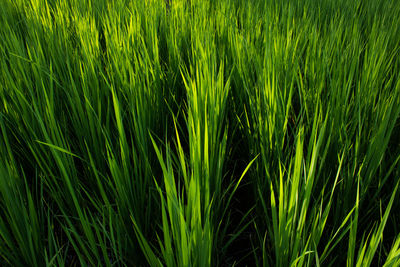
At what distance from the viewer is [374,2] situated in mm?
1647

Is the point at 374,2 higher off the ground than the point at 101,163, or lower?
higher

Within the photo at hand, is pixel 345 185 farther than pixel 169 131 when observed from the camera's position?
No

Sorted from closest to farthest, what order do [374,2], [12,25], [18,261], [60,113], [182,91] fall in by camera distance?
[18,261] < [60,113] < [182,91] < [12,25] < [374,2]

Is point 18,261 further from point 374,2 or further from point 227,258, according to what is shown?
point 374,2

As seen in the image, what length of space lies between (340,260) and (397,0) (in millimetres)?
1969

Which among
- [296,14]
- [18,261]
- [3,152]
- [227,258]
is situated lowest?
[227,258]

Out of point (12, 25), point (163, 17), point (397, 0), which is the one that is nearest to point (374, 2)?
point (397, 0)

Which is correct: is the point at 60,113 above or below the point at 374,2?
below

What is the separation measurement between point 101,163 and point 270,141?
1.24 ft

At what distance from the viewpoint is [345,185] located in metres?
0.54

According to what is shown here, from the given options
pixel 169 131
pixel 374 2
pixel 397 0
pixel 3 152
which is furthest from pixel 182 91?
pixel 397 0

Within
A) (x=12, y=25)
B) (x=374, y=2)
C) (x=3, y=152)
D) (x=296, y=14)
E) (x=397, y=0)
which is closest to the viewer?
(x=3, y=152)

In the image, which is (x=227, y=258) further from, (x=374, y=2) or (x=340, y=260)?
(x=374, y=2)

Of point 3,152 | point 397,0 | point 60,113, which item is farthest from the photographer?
point 397,0
